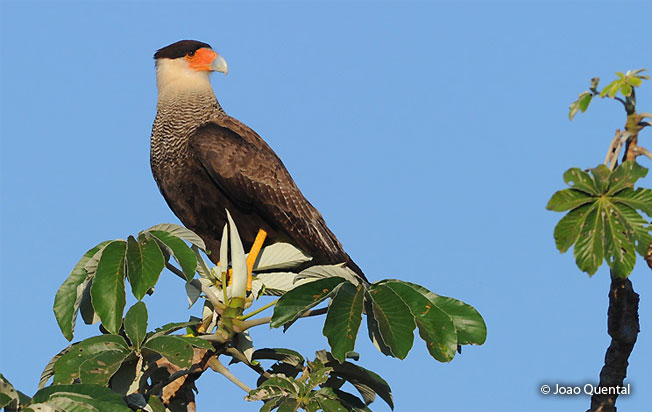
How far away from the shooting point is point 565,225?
368 centimetres

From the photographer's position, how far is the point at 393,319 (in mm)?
4371

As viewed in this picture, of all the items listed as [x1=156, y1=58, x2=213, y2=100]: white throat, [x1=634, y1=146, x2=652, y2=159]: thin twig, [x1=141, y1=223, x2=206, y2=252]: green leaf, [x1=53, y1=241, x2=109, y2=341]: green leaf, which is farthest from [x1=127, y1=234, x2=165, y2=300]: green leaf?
[x1=156, y1=58, x2=213, y2=100]: white throat

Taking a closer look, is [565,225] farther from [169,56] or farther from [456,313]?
[169,56]

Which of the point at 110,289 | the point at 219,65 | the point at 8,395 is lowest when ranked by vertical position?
the point at 8,395

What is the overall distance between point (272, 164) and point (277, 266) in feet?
5.73

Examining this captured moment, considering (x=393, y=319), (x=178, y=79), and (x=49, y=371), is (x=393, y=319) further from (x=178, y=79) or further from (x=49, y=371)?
(x=178, y=79)

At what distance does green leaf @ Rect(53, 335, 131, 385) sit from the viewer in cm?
454

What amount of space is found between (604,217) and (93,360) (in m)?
2.65

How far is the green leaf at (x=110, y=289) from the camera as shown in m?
4.54

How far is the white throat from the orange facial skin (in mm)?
49

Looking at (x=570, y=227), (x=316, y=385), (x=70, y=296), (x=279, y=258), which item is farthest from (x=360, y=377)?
(x=570, y=227)

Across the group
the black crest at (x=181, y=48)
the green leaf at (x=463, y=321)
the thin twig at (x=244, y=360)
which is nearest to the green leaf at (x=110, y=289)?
the thin twig at (x=244, y=360)

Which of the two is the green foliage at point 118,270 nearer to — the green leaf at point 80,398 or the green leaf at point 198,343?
the green leaf at point 198,343

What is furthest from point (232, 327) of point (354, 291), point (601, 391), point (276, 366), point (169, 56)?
point (169, 56)
